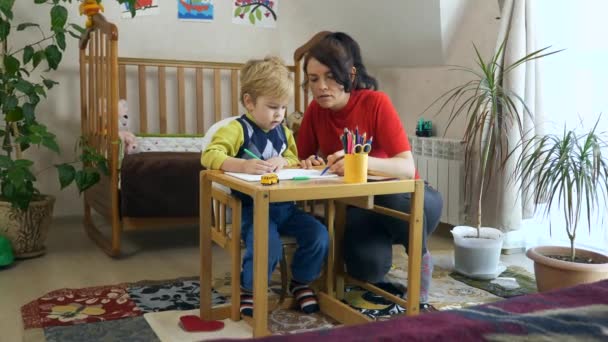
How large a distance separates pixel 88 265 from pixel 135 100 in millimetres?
1249

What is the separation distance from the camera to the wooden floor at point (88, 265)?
7.11 ft

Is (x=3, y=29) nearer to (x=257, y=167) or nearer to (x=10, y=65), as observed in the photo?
(x=10, y=65)

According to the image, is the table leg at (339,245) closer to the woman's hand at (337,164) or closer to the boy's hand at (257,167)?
the woman's hand at (337,164)

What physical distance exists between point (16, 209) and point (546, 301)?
2.46 metres

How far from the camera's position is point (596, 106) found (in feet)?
8.20

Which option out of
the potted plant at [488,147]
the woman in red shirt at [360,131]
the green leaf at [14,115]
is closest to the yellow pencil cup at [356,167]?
the woman in red shirt at [360,131]

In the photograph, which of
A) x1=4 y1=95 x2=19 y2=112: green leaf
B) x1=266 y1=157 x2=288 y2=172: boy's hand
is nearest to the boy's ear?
x1=266 y1=157 x2=288 y2=172: boy's hand

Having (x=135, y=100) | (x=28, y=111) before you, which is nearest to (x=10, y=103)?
(x=28, y=111)

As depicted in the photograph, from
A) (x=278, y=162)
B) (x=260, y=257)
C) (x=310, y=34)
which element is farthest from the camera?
(x=310, y=34)

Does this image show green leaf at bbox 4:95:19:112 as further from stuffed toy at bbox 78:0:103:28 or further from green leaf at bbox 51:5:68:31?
stuffed toy at bbox 78:0:103:28

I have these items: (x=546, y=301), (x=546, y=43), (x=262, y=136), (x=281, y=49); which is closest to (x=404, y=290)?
(x=262, y=136)

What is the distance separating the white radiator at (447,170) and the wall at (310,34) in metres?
0.18

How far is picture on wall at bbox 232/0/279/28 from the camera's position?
3.67 meters

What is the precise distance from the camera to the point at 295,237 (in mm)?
1890
